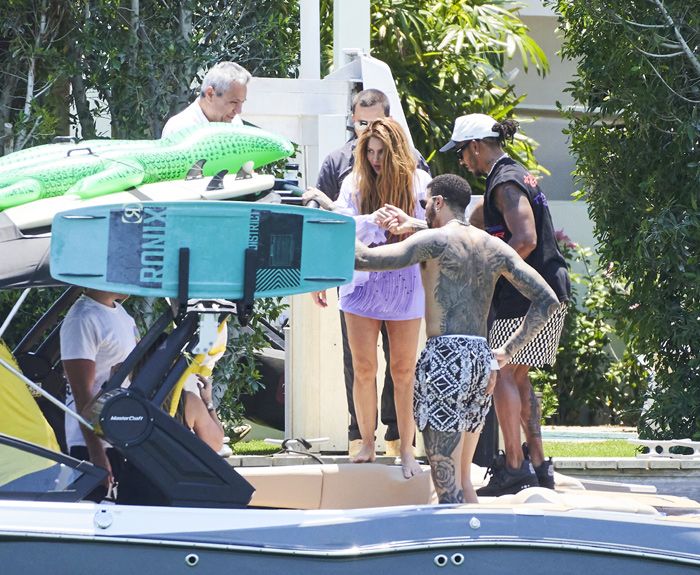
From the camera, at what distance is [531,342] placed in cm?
621

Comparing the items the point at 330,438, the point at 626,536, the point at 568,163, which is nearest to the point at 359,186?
the point at 330,438

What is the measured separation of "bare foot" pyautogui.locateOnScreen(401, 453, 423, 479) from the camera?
5.86 meters

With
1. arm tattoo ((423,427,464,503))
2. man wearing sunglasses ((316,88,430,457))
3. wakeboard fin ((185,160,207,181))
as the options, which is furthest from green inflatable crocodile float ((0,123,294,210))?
man wearing sunglasses ((316,88,430,457))

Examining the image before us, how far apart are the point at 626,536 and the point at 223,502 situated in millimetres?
1335

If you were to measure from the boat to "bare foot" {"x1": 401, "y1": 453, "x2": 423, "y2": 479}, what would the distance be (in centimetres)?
139

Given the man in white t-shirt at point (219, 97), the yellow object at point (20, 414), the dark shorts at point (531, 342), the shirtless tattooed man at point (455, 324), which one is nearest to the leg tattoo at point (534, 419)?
the dark shorts at point (531, 342)

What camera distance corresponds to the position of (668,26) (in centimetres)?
880

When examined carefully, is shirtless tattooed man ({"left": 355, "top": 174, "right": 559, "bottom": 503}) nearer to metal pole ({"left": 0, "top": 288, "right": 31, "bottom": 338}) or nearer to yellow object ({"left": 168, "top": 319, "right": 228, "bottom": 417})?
yellow object ({"left": 168, "top": 319, "right": 228, "bottom": 417})

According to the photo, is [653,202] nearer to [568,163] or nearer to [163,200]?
[163,200]

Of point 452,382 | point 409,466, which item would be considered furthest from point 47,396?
point 409,466

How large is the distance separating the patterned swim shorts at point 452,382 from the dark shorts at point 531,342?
1.03 m

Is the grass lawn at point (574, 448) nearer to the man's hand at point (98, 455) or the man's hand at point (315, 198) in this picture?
the man's hand at point (315, 198)

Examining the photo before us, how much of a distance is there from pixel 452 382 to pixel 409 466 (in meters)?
0.96

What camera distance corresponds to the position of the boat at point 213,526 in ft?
13.6
